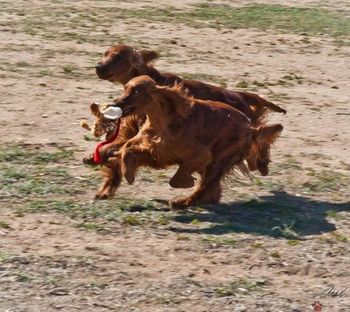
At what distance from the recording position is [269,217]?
9.62m

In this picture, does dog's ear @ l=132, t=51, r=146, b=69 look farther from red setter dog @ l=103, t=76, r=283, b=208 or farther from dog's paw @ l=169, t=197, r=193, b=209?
dog's paw @ l=169, t=197, r=193, b=209

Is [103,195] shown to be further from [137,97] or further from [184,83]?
[184,83]

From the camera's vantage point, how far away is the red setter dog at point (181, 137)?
9391mm

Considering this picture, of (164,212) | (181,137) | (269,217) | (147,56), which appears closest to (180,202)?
(164,212)

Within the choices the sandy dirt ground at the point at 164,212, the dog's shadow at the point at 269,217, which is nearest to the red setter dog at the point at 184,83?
the sandy dirt ground at the point at 164,212

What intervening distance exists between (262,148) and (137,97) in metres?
1.56

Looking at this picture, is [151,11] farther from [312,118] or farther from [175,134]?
[175,134]

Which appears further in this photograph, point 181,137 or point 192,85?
point 192,85

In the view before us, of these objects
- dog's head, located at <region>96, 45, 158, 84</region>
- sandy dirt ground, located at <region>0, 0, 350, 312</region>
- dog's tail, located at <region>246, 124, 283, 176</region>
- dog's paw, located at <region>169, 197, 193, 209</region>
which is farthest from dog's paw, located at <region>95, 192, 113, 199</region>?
dog's head, located at <region>96, 45, 158, 84</region>

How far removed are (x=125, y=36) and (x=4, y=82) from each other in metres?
3.64

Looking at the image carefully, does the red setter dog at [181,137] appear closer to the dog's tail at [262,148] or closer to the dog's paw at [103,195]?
the dog's paw at [103,195]

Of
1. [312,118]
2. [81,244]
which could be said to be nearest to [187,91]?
[81,244]

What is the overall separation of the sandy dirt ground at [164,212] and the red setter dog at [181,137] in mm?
245

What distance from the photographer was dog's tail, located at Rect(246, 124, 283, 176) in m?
10.3
